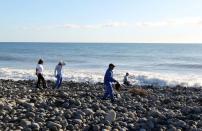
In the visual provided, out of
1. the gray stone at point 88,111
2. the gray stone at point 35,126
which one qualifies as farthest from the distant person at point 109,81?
the gray stone at point 35,126

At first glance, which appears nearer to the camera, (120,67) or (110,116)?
(110,116)

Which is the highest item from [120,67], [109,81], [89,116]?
[109,81]

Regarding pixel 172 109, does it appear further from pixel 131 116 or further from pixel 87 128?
pixel 87 128

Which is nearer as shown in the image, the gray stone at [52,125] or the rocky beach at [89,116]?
the gray stone at [52,125]

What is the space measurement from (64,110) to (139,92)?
26.8 feet

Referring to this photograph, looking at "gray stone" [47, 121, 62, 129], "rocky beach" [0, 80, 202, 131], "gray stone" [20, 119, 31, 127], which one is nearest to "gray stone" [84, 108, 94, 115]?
"rocky beach" [0, 80, 202, 131]

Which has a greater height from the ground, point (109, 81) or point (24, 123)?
point (109, 81)

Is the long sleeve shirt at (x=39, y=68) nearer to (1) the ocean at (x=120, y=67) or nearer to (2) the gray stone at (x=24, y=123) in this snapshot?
(2) the gray stone at (x=24, y=123)

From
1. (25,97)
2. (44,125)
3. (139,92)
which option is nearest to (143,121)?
(44,125)

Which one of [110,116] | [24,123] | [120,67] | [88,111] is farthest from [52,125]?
[120,67]

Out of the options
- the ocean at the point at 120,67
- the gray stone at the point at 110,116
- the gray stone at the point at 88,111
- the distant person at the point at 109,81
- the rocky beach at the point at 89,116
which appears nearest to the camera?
the rocky beach at the point at 89,116

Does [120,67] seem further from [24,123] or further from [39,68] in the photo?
[24,123]

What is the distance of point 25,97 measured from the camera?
61.5ft

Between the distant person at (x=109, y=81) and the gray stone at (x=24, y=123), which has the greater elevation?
the distant person at (x=109, y=81)
